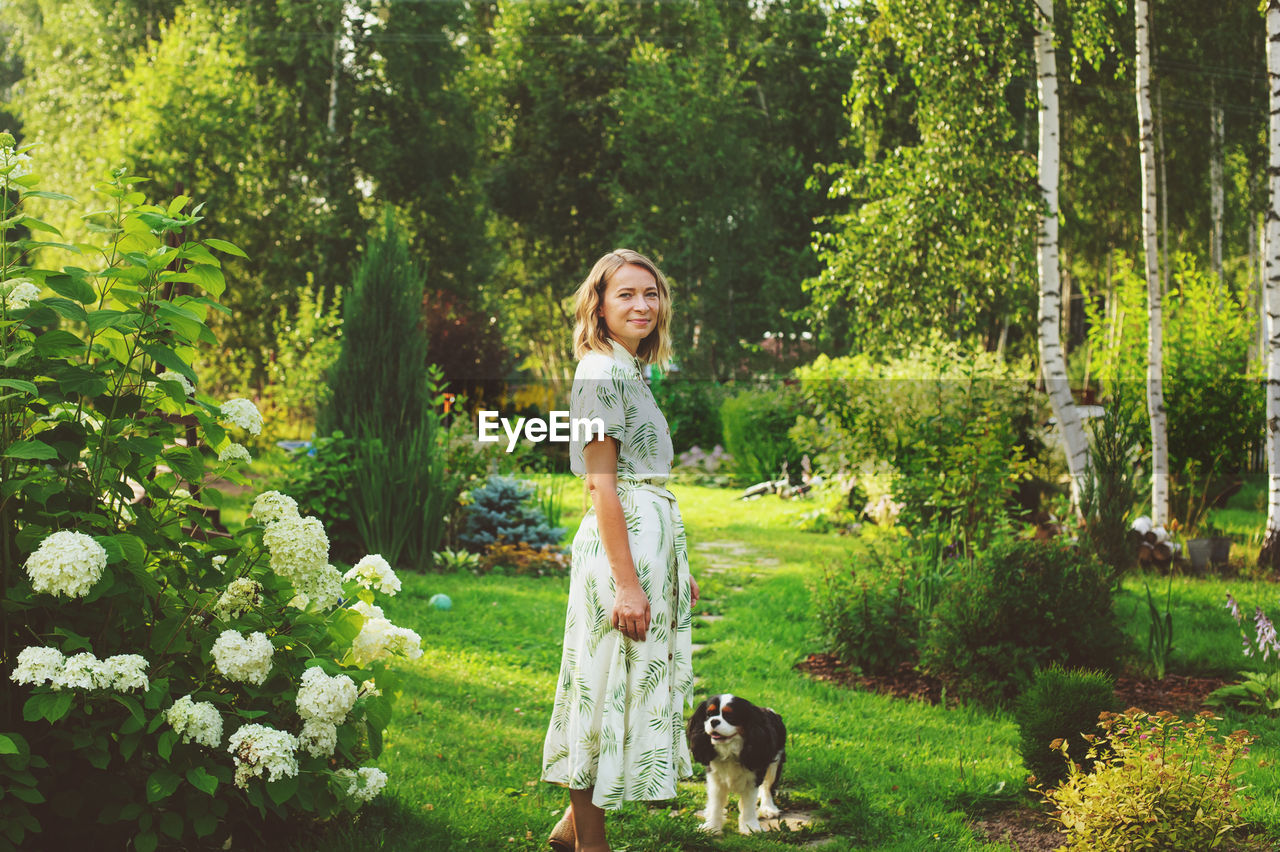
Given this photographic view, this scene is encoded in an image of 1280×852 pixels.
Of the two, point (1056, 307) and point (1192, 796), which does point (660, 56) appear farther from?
point (1192, 796)

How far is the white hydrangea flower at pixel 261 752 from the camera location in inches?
86.3

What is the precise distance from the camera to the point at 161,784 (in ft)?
7.12

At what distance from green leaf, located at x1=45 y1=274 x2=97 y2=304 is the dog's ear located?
2124 mm

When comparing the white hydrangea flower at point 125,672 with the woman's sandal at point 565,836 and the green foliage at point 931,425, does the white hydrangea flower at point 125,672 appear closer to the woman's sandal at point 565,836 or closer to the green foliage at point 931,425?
the woman's sandal at point 565,836

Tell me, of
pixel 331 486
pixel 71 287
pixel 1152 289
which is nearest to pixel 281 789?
pixel 71 287

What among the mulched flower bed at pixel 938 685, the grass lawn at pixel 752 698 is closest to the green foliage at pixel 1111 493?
the grass lawn at pixel 752 698

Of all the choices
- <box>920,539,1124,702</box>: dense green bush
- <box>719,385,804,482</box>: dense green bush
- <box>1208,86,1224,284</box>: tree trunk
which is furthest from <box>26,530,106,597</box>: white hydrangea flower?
<box>1208,86,1224,284</box>: tree trunk

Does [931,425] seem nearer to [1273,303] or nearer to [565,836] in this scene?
[1273,303]

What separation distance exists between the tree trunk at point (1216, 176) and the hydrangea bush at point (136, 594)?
16657 mm

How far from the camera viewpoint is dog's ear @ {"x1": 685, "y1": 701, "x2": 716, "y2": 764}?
318 centimetres

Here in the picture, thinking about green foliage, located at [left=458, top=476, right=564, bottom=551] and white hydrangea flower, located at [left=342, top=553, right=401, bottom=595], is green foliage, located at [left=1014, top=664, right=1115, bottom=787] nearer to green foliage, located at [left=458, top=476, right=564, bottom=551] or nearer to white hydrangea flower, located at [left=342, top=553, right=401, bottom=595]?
white hydrangea flower, located at [left=342, top=553, right=401, bottom=595]

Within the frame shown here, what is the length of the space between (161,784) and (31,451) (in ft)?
2.55

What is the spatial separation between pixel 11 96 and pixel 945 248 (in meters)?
32.9

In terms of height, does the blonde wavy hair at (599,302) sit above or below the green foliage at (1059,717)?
above
